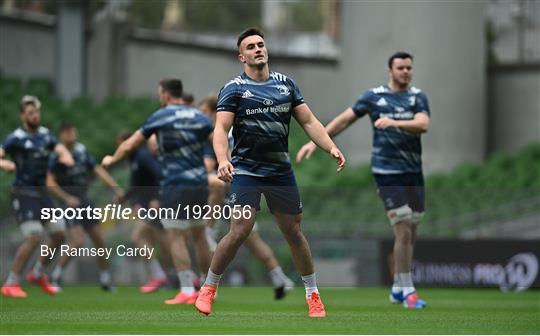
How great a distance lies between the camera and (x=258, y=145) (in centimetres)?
1077

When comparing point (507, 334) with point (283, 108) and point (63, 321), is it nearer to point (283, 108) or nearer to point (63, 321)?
point (283, 108)

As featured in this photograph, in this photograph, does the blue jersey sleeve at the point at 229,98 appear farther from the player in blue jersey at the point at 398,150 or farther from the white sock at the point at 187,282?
the white sock at the point at 187,282

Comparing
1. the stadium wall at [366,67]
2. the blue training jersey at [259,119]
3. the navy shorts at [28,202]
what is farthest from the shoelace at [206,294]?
the stadium wall at [366,67]

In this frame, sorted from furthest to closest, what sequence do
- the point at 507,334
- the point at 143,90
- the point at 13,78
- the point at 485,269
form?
the point at 143,90 < the point at 13,78 < the point at 485,269 < the point at 507,334

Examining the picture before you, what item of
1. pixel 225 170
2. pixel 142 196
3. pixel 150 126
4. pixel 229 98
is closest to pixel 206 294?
pixel 225 170

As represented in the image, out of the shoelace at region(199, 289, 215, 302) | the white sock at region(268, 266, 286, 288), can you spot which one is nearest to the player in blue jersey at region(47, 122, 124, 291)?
the white sock at region(268, 266, 286, 288)

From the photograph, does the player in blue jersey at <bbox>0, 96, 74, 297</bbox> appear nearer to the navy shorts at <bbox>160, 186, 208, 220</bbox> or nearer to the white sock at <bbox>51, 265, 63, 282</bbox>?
the white sock at <bbox>51, 265, 63, 282</bbox>

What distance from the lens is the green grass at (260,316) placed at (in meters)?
9.84

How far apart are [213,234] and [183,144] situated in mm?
2387

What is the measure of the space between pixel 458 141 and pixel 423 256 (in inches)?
344

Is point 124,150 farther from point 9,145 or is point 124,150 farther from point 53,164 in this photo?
point 53,164

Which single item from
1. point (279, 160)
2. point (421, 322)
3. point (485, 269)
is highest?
point (279, 160)

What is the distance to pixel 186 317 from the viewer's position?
36.4 ft

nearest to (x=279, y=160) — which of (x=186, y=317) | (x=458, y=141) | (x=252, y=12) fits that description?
(x=186, y=317)
